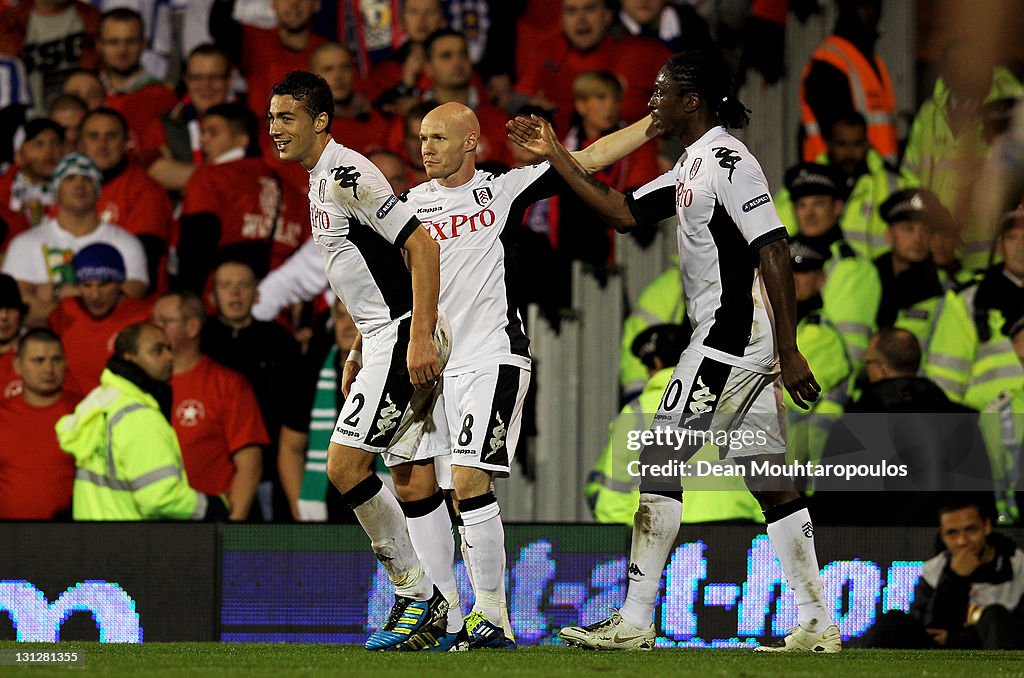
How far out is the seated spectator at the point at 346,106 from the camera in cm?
1185

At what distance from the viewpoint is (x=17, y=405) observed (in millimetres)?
9820

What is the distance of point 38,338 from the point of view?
9680 millimetres

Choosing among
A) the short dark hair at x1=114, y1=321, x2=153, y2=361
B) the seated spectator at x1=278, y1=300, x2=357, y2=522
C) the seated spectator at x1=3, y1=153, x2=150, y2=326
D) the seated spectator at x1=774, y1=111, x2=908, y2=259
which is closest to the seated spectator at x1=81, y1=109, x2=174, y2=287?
the seated spectator at x1=3, y1=153, x2=150, y2=326

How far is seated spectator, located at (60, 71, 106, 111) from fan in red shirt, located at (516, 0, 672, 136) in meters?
3.25

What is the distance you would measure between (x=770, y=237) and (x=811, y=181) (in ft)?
12.5

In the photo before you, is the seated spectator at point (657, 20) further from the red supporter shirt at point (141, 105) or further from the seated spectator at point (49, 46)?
the seated spectator at point (49, 46)

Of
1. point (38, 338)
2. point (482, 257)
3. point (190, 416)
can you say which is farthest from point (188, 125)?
point (482, 257)

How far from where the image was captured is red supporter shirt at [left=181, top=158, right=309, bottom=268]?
11.1 meters

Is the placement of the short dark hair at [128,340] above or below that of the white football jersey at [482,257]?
below

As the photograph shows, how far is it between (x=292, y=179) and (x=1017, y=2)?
5.62m

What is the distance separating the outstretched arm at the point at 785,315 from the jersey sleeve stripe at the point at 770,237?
13 mm

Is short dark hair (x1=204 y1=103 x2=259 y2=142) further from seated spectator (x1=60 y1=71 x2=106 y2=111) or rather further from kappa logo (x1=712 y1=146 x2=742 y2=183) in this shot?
kappa logo (x1=712 y1=146 x2=742 y2=183)

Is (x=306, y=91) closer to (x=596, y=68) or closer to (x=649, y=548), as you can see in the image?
(x=649, y=548)

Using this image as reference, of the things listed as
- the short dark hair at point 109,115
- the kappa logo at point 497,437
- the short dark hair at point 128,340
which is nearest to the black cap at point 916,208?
the kappa logo at point 497,437
